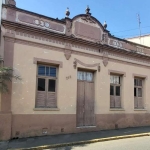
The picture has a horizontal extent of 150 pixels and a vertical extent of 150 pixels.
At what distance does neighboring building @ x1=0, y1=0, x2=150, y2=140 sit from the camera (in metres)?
9.64

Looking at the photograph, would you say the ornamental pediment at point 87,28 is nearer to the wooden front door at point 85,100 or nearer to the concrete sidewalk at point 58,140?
the wooden front door at point 85,100

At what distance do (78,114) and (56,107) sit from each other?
1.52 meters

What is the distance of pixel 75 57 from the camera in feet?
38.0

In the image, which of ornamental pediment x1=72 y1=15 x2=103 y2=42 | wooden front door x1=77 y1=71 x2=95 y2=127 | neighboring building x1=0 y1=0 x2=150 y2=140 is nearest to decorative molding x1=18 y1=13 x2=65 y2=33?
neighboring building x1=0 y1=0 x2=150 y2=140

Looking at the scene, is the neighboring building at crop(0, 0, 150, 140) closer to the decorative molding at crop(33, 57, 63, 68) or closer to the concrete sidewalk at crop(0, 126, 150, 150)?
→ the decorative molding at crop(33, 57, 63, 68)

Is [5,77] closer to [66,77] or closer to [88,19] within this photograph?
[66,77]

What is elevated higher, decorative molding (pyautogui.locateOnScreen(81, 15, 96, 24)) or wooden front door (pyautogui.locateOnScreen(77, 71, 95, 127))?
decorative molding (pyautogui.locateOnScreen(81, 15, 96, 24))

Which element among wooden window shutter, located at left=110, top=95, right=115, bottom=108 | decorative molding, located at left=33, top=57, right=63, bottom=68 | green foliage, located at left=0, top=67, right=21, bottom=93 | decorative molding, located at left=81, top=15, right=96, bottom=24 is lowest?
wooden window shutter, located at left=110, top=95, right=115, bottom=108

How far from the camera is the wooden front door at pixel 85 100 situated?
1175cm

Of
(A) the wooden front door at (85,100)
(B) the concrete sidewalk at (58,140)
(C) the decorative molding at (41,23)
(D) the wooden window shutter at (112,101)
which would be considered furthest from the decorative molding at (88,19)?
(B) the concrete sidewalk at (58,140)

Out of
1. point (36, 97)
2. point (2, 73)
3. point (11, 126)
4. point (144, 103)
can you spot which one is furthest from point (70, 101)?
point (144, 103)

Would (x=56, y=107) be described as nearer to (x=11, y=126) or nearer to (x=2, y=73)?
(x=11, y=126)

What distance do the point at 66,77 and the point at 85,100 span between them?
6.12 feet

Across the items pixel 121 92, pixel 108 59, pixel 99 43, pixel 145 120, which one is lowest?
pixel 145 120
